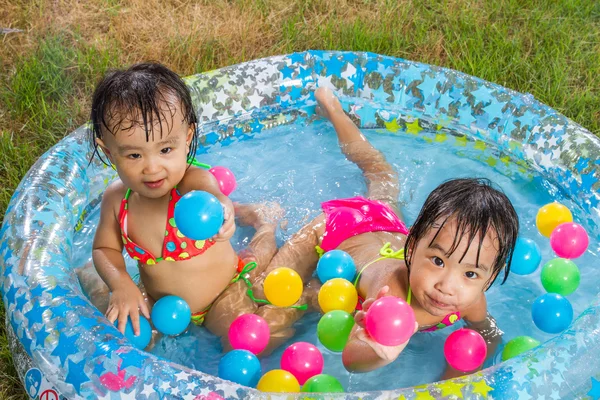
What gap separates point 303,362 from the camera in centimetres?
246

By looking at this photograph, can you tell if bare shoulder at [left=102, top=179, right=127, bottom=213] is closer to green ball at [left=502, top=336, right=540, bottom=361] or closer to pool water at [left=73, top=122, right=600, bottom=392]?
pool water at [left=73, top=122, right=600, bottom=392]

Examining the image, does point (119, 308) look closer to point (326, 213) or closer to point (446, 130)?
point (326, 213)

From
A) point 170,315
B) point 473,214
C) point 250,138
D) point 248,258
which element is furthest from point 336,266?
point 250,138

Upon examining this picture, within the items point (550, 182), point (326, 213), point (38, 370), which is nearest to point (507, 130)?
point (550, 182)

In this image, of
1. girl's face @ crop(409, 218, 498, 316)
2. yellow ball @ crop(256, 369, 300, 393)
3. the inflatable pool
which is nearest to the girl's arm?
the inflatable pool

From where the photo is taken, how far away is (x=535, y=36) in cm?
438

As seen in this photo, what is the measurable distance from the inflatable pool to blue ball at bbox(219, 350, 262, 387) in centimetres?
27

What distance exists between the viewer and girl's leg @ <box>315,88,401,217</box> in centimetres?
334

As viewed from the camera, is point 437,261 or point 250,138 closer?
point 437,261

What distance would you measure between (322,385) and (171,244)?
0.71 m

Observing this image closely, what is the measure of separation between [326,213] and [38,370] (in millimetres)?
1276

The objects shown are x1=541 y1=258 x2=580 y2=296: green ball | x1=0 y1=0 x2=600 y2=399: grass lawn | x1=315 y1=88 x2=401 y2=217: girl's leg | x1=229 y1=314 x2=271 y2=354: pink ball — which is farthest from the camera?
x1=0 y1=0 x2=600 y2=399: grass lawn

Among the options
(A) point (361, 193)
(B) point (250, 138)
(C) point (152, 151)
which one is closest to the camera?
(C) point (152, 151)

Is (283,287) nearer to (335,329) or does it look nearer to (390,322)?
(335,329)
